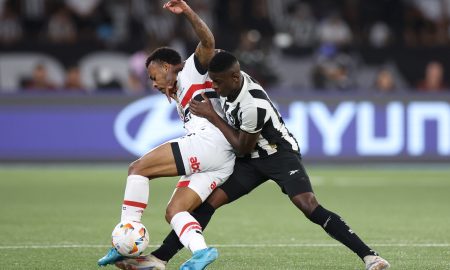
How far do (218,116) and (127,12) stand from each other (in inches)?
556

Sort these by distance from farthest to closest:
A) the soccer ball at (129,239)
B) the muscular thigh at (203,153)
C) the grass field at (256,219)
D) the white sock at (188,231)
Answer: the grass field at (256,219), the muscular thigh at (203,153), the soccer ball at (129,239), the white sock at (188,231)

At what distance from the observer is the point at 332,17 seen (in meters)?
21.0

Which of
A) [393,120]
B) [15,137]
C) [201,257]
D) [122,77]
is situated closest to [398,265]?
[201,257]

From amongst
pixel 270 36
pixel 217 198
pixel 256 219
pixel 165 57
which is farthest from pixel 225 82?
pixel 270 36

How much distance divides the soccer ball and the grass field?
53 centimetres

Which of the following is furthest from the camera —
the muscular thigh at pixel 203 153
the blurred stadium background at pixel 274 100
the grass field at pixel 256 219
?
the blurred stadium background at pixel 274 100

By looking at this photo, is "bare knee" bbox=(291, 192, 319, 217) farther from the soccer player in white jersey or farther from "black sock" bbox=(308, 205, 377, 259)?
the soccer player in white jersey

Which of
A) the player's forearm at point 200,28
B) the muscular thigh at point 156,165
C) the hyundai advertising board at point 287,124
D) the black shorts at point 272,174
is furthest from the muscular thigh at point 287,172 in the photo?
the hyundai advertising board at point 287,124

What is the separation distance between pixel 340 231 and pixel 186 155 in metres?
1.32

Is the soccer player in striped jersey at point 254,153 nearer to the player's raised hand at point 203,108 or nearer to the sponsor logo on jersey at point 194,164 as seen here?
the player's raised hand at point 203,108

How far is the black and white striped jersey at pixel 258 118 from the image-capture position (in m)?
7.50

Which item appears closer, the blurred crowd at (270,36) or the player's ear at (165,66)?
the player's ear at (165,66)

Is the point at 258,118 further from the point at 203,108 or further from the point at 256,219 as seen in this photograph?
the point at 256,219

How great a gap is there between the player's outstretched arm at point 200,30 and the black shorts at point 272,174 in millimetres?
885
